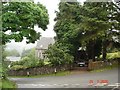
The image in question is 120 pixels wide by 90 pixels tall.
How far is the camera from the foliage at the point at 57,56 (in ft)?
74.4

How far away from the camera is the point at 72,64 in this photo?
24.1m

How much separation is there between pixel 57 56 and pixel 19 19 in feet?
24.6

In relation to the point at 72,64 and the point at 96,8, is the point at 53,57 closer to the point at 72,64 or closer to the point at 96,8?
the point at 72,64

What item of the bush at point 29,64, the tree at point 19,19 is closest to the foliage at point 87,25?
the bush at point 29,64

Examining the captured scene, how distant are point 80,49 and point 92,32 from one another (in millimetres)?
4176

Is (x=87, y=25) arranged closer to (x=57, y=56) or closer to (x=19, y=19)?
(x=57, y=56)

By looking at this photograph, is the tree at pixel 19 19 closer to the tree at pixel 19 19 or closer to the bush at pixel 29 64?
the tree at pixel 19 19


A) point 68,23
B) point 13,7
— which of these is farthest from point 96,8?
point 13,7

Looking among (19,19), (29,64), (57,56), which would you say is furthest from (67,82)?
(29,64)

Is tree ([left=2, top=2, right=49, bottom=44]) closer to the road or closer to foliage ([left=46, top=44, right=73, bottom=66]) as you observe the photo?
the road

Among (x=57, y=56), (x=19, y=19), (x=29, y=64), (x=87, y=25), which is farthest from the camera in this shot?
(x=29, y=64)

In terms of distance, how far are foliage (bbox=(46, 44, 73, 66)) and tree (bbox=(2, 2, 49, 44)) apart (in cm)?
424

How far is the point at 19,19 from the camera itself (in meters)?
16.1

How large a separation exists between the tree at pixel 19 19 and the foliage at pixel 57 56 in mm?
4236
